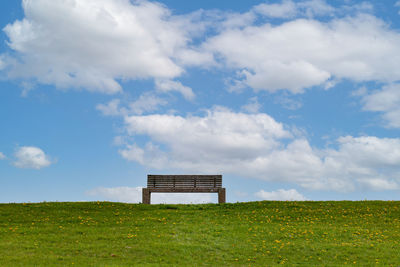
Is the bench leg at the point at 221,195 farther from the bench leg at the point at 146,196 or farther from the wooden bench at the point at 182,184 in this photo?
the bench leg at the point at 146,196

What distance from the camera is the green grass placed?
16.3 meters

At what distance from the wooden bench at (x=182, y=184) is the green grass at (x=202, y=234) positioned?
302 cm

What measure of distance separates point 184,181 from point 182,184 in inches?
11.5

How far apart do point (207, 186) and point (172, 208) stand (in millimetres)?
4569

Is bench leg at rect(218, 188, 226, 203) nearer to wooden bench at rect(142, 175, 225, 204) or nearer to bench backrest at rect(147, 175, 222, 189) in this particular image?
wooden bench at rect(142, 175, 225, 204)

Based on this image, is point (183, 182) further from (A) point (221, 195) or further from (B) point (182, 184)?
(A) point (221, 195)

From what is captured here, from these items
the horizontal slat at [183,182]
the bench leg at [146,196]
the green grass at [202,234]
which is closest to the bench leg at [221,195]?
the horizontal slat at [183,182]

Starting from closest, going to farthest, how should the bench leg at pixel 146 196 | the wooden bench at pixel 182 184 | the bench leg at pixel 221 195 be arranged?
1. the bench leg at pixel 221 195
2. the bench leg at pixel 146 196
3. the wooden bench at pixel 182 184

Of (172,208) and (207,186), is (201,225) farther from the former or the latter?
(207,186)

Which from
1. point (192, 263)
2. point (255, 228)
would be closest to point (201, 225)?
point (255, 228)

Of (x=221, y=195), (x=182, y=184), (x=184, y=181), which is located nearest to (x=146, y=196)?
(x=182, y=184)

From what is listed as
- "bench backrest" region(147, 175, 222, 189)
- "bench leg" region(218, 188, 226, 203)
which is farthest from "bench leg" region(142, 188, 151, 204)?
"bench leg" region(218, 188, 226, 203)

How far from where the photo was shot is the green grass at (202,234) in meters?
16.3

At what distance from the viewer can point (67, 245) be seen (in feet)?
58.5
